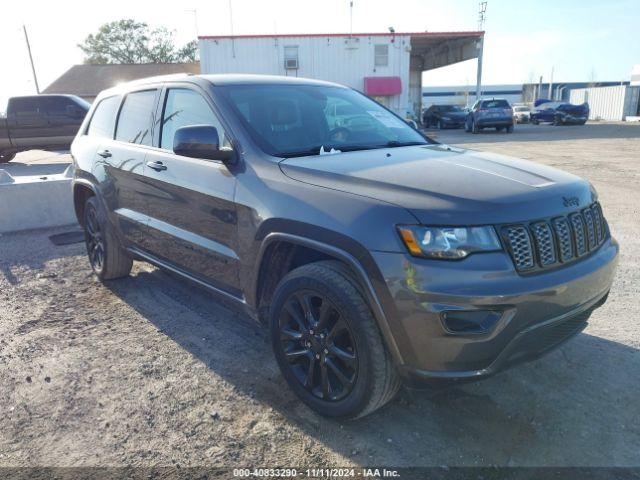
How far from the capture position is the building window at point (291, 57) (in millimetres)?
29672

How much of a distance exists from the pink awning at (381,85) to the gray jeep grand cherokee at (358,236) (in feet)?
91.0

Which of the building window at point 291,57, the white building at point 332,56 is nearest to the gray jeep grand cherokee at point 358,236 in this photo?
the white building at point 332,56

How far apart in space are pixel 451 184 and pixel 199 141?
4.65 feet

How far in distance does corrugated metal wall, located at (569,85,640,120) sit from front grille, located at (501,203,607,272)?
43144 millimetres

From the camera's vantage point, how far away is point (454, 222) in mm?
2182

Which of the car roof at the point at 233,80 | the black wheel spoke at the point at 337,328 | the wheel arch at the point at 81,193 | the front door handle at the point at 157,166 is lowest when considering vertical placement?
the black wheel spoke at the point at 337,328

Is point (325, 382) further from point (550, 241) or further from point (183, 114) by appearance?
point (183, 114)

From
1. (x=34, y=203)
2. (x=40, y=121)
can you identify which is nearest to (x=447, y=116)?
(x=40, y=121)

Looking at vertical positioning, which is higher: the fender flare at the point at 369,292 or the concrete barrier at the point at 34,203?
the fender flare at the point at 369,292

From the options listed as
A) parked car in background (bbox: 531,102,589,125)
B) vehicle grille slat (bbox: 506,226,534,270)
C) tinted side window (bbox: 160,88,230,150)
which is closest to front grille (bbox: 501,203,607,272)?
vehicle grille slat (bbox: 506,226,534,270)

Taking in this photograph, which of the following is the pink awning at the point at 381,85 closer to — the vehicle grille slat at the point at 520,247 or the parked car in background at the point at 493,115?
the parked car in background at the point at 493,115

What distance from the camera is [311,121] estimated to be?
3.44m

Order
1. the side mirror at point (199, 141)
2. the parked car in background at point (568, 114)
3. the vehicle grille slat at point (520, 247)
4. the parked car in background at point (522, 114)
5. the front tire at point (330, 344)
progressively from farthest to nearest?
the parked car in background at point (522, 114) < the parked car in background at point (568, 114) < the side mirror at point (199, 141) < the front tire at point (330, 344) < the vehicle grille slat at point (520, 247)

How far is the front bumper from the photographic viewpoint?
2.12m
